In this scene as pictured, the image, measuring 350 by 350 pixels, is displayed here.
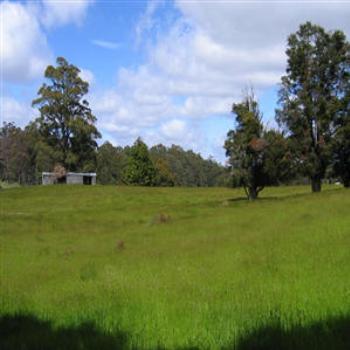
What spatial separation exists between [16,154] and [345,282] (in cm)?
14523

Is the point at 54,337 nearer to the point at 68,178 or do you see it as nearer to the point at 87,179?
the point at 68,178

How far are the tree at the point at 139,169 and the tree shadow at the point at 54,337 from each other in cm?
10287

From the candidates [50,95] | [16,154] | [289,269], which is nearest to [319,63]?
[289,269]

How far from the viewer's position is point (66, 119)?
10025cm

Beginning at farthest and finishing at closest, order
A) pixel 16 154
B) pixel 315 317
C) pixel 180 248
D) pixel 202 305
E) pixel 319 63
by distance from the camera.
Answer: pixel 16 154
pixel 319 63
pixel 180 248
pixel 202 305
pixel 315 317

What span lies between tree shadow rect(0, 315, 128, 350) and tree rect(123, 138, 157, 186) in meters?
103

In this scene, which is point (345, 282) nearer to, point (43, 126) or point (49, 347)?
point (49, 347)

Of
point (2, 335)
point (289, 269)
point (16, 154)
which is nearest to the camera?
point (2, 335)

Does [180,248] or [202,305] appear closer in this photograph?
[202,305]

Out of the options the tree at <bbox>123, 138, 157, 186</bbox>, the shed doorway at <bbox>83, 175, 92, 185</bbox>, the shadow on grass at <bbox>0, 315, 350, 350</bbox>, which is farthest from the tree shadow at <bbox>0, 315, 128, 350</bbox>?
the tree at <bbox>123, 138, 157, 186</bbox>

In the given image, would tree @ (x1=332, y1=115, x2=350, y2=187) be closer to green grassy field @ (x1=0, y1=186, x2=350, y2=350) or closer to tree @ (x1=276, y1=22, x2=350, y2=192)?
tree @ (x1=276, y1=22, x2=350, y2=192)

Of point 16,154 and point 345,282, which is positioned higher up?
point 16,154

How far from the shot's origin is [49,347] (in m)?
7.82

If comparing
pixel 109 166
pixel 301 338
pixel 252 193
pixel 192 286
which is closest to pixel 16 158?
pixel 109 166
